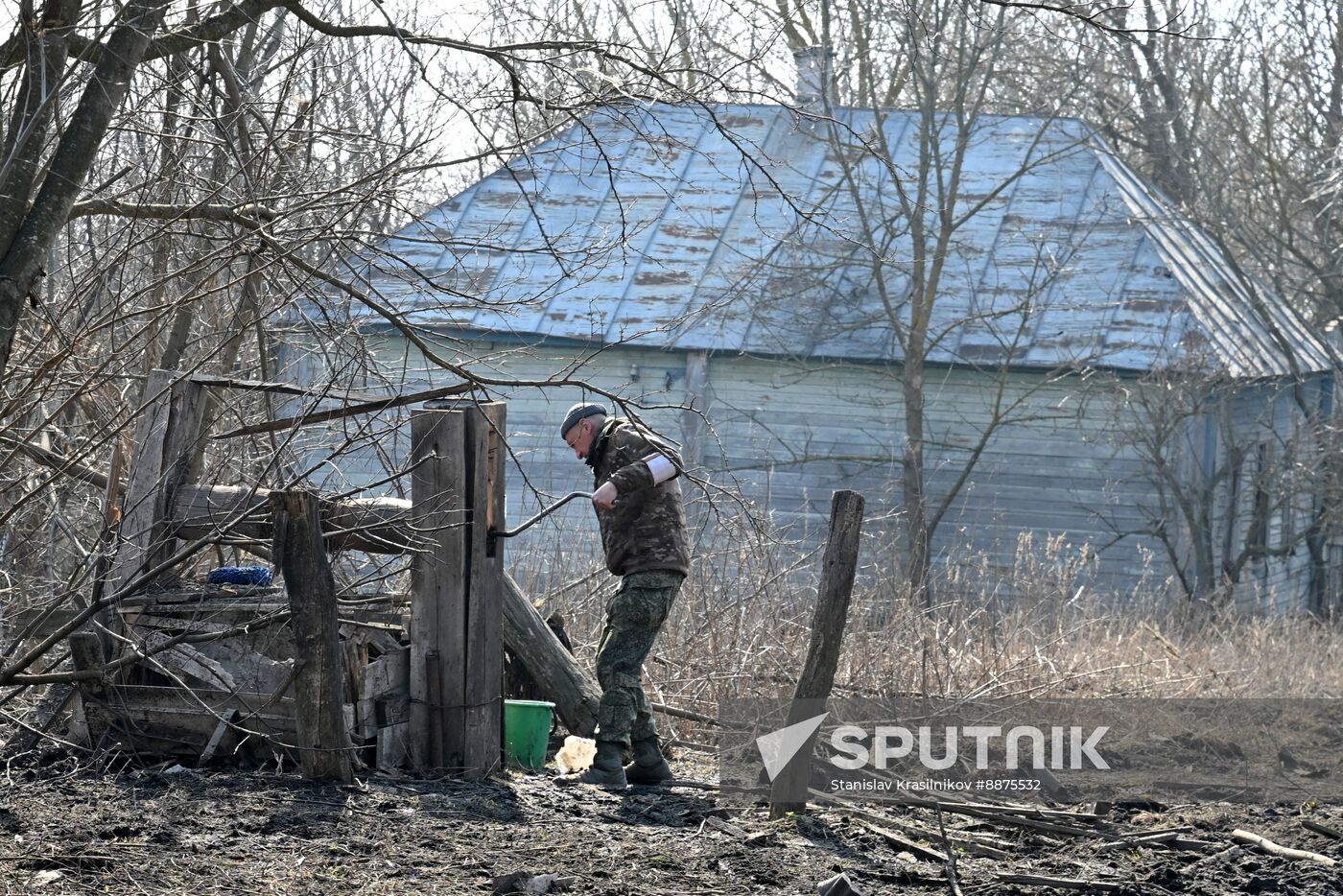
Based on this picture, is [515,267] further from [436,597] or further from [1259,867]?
[1259,867]

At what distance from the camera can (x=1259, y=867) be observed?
19.8ft

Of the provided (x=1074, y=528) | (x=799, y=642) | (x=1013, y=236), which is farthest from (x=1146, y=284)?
(x=799, y=642)

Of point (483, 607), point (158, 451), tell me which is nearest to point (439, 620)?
point (483, 607)

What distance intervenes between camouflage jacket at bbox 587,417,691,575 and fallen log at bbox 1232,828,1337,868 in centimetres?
294

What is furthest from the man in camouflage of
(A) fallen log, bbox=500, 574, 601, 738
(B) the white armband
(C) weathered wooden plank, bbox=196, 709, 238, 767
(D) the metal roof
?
(D) the metal roof

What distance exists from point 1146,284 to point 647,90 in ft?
38.9

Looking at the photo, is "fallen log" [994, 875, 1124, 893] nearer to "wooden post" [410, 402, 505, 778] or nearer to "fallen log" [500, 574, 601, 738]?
"wooden post" [410, 402, 505, 778]

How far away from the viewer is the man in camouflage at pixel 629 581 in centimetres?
762

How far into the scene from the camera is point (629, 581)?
769 centimetres

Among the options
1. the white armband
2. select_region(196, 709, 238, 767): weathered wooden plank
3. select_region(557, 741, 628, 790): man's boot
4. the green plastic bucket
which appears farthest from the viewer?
the green plastic bucket

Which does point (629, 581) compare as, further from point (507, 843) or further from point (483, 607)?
point (507, 843)

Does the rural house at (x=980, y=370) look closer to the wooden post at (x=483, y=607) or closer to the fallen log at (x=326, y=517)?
the wooden post at (x=483, y=607)

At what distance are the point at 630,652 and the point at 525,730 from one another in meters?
0.83

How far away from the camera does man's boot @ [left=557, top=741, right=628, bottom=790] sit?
757 centimetres
